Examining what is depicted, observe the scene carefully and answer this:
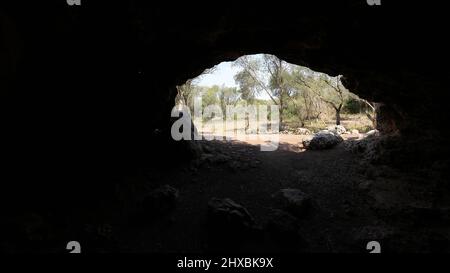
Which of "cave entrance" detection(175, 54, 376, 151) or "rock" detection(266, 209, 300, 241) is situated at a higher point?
"cave entrance" detection(175, 54, 376, 151)

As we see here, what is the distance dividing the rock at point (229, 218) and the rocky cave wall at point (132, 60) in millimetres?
3638

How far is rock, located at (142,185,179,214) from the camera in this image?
26.8ft

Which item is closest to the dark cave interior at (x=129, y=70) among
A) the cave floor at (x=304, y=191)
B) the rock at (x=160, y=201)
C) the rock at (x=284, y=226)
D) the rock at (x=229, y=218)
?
the rock at (x=160, y=201)

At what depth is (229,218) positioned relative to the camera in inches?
292

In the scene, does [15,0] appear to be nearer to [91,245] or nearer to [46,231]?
[46,231]

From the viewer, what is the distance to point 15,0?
18.9 feet

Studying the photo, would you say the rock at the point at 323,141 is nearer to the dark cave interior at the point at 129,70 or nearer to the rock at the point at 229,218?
the dark cave interior at the point at 129,70

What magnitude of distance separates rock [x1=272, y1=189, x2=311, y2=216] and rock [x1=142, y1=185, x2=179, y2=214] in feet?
10.3

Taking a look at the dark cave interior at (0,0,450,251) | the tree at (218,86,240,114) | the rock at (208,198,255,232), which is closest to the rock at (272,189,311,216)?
the rock at (208,198,255,232)

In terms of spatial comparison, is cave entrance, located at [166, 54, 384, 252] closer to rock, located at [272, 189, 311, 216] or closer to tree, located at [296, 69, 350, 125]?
rock, located at [272, 189, 311, 216]

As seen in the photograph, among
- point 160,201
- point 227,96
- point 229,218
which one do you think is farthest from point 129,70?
point 227,96

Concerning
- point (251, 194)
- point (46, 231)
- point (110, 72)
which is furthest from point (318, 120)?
point (46, 231)

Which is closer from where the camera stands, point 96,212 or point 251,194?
point 96,212

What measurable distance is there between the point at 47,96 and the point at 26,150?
146 cm
